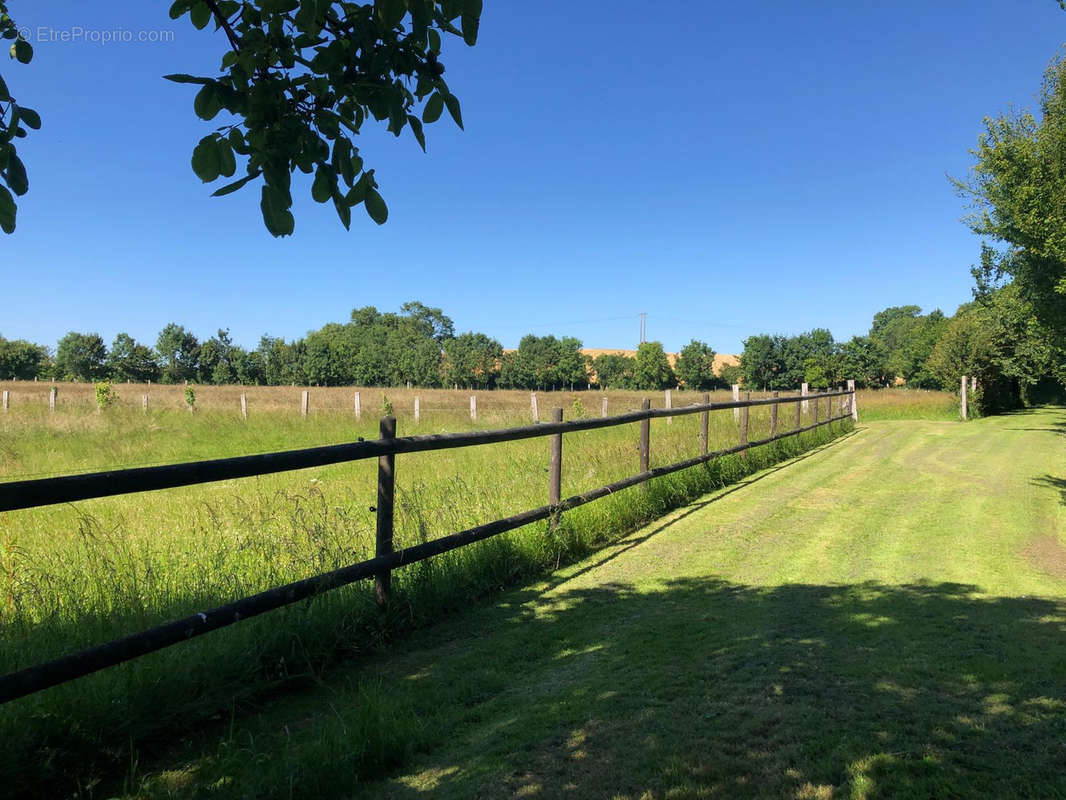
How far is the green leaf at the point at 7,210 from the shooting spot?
86.3 inches

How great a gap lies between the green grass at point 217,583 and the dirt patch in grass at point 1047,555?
152 inches

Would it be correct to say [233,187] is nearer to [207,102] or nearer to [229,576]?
[207,102]

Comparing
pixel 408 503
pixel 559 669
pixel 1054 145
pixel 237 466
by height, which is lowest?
pixel 559 669

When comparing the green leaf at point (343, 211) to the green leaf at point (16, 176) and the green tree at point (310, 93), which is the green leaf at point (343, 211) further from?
the green leaf at point (16, 176)

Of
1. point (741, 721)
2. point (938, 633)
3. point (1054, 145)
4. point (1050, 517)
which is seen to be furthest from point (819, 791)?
A: point (1054, 145)

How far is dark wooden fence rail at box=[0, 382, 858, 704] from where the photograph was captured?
2.47 meters

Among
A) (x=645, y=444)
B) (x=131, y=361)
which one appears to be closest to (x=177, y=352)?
(x=131, y=361)

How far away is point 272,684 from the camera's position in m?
3.33

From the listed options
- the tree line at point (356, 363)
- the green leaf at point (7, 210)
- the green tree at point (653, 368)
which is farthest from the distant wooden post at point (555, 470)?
the green tree at point (653, 368)

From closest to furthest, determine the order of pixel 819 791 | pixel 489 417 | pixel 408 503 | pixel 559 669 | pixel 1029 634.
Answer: pixel 819 791 < pixel 559 669 < pixel 1029 634 < pixel 408 503 < pixel 489 417

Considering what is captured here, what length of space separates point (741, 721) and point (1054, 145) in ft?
37.5

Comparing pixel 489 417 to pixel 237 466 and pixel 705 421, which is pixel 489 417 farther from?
pixel 237 466

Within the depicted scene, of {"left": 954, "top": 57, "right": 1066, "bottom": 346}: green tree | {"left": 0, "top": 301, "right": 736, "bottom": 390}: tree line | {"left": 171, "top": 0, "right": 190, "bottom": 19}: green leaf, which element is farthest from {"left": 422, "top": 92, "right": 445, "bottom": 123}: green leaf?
{"left": 0, "top": 301, "right": 736, "bottom": 390}: tree line

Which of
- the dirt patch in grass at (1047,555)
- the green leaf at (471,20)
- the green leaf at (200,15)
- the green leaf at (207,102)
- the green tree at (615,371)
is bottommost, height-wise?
the dirt patch in grass at (1047,555)
